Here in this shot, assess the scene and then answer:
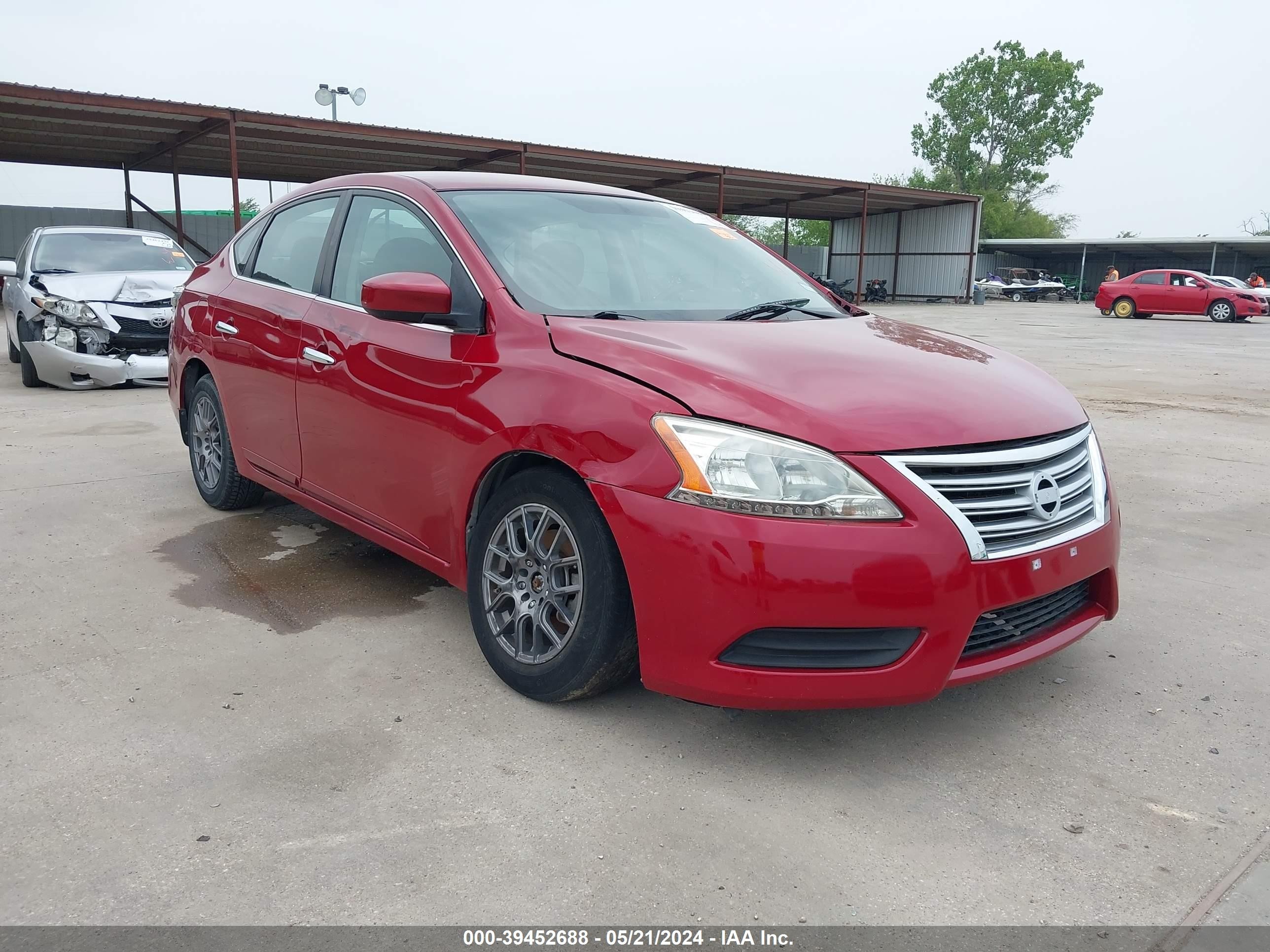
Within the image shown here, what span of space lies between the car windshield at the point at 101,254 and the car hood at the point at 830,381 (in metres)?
8.74

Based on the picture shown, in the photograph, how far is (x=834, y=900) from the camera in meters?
2.07

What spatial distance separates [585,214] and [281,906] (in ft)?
8.32

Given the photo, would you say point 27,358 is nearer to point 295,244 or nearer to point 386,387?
point 295,244

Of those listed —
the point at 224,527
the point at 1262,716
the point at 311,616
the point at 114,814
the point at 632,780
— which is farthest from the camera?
the point at 224,527

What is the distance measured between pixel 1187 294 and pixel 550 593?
30312 millimetres

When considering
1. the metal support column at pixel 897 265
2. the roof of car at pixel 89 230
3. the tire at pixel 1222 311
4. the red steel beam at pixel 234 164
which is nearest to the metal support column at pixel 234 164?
the red steel beam at pixel 234 164

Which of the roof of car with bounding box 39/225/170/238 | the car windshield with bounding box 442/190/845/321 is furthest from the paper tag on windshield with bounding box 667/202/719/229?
the roof of car with bounding box 39/225/170/238

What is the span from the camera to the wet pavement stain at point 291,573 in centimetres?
370

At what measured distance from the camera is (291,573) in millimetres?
4102

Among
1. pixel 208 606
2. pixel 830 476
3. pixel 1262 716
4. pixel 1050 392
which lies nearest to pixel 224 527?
pixel 208 606

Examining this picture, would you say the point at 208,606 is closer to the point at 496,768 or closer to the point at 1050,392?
the point at 496,768

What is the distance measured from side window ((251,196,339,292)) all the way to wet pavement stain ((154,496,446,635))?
1165 mm

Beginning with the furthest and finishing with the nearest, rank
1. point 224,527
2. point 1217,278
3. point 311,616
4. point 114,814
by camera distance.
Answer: point 1217,278, point 224,527, point 311,616, point 114,814

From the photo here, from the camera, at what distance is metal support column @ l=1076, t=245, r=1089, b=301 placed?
150 feet
